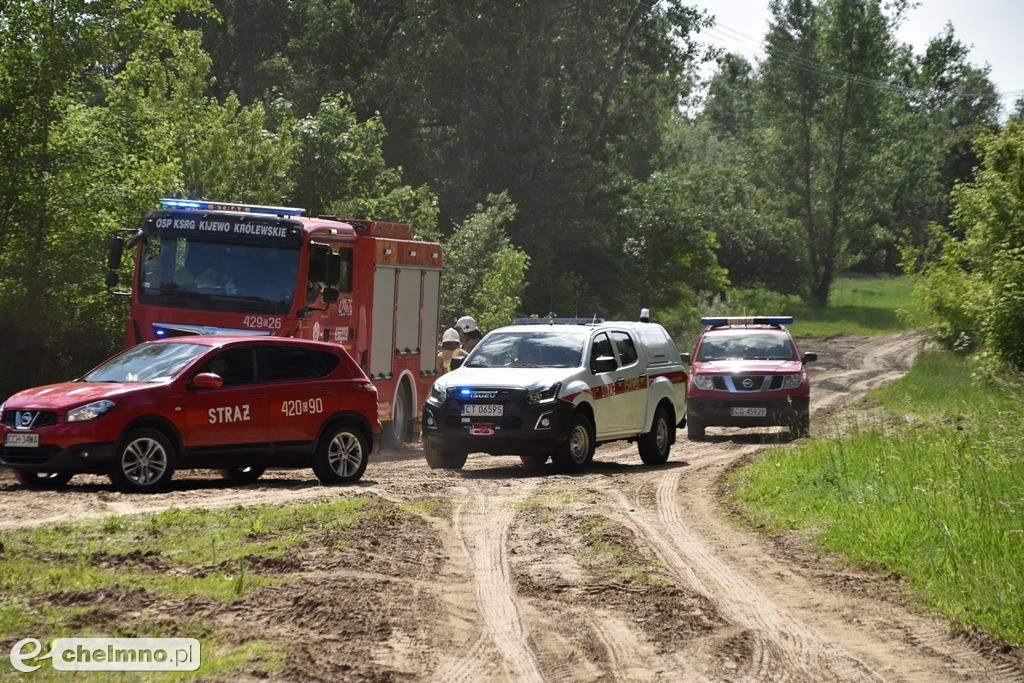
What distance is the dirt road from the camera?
21.9 ft

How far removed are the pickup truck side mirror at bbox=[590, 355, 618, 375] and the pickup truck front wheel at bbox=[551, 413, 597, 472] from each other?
0.72 metres

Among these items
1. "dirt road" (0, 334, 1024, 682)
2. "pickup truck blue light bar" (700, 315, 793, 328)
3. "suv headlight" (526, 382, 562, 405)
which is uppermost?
"pickup truck blue light bar" (700, 315, 793, 328)

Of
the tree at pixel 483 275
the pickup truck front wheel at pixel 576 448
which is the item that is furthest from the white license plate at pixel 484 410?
the tree at pixel 483 275

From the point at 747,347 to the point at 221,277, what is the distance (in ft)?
32.0

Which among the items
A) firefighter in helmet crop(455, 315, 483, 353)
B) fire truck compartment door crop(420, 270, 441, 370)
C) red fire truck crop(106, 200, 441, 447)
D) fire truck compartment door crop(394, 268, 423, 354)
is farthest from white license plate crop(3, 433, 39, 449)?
fire truck compartment door crop(420, 270, 441, 370)

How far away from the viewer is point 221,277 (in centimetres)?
1681

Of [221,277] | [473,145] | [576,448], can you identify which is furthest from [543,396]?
[473,145]

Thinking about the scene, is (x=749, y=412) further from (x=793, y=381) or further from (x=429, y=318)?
(x=429, y=318)

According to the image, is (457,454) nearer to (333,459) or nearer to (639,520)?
(333,459)

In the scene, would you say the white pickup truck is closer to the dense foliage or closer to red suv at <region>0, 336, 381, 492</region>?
red suv at <region>0, 336, 381, 492</region>

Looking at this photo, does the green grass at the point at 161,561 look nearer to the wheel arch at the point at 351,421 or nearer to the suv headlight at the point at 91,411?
the suv headlight at the point at 91,411

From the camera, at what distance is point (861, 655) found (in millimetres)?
6977

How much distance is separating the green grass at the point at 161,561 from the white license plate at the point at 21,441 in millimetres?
2344

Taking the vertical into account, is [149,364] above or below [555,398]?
above
